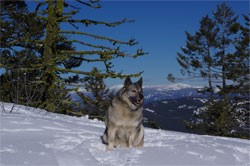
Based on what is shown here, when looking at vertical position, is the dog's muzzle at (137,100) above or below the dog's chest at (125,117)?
above

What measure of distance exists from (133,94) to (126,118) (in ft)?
1.62

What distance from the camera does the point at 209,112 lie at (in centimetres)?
2981

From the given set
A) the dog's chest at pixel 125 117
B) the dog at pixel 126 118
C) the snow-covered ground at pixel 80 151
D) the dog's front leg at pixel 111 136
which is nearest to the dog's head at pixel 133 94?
the dog at pixel 126 118

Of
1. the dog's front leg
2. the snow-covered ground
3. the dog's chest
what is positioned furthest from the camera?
the dog's chest

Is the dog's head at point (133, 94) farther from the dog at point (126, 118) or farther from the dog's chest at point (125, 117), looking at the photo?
the dog's chest at point (125, 117)

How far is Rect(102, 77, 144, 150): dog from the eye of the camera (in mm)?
6598

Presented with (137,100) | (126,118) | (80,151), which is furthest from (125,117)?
(80,151)

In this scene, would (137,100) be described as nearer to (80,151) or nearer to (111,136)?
(111,136)

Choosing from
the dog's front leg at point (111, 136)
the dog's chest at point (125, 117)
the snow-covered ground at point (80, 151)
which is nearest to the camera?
the snow-covered ground at point (80, 151)

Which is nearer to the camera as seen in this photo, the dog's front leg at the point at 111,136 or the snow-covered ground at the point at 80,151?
the snow-covered ground at the point at 80,151

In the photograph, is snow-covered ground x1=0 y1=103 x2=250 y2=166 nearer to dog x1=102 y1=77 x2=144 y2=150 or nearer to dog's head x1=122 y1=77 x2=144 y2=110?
Result: dog x1=102 y1=77 x2=144 y2=150

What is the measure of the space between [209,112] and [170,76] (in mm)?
5424

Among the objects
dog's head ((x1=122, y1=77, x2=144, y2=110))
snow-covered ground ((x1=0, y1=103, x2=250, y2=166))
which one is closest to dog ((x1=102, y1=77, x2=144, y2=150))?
dog's head ((x1=122, y1=77, x2=144, y2=110))

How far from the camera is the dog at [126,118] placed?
260 inches
